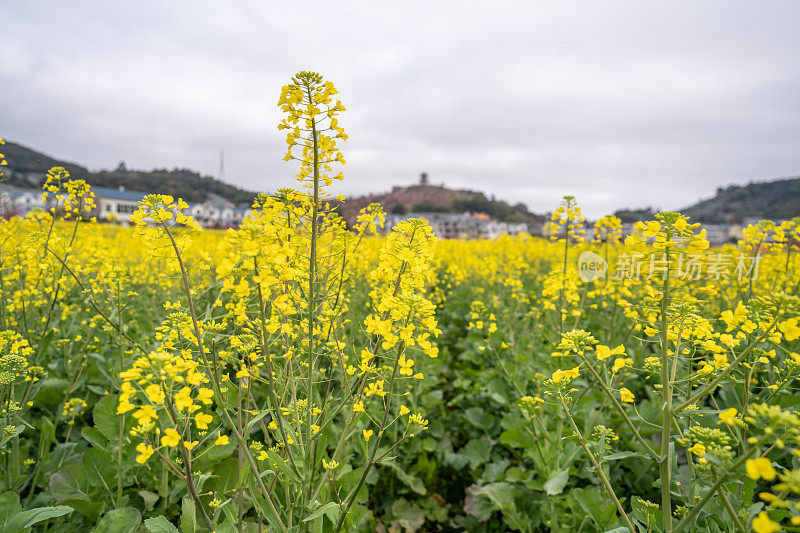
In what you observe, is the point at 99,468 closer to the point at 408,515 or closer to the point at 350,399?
the point at 350,399

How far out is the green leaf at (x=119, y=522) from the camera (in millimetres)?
1933

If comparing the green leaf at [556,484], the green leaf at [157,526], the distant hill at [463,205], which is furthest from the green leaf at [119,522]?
the distant hill at [463,205]

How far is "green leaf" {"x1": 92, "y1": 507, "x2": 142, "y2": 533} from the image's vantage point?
6.34 feet

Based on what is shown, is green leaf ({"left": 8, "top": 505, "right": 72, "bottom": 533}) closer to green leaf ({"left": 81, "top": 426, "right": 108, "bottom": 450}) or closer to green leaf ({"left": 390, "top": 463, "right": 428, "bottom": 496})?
green leaf ({"left": 81, "top": 426, "right": 108, "bottom": 450})

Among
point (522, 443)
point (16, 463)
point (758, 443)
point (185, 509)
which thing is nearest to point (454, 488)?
point (522, 443)

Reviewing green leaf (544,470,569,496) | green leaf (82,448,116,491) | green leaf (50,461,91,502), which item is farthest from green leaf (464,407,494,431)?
green leaf (50,461,91,502)

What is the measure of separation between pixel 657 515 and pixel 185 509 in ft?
7.22

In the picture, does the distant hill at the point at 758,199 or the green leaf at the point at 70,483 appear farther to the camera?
the distant hill at the point at 758,199

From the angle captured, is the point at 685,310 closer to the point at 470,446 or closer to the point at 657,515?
the point at 657,515

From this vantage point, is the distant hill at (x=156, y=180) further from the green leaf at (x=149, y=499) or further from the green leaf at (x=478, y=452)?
the green leaf at (x=478, y=452)

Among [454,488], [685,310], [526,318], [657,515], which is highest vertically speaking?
[685,310]

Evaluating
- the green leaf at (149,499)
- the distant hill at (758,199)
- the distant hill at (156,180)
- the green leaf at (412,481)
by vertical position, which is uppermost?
the distant hill at (758,199)

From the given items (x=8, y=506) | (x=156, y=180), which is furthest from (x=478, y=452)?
(x=156, y=180)

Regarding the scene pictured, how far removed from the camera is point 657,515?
192 centimetres
